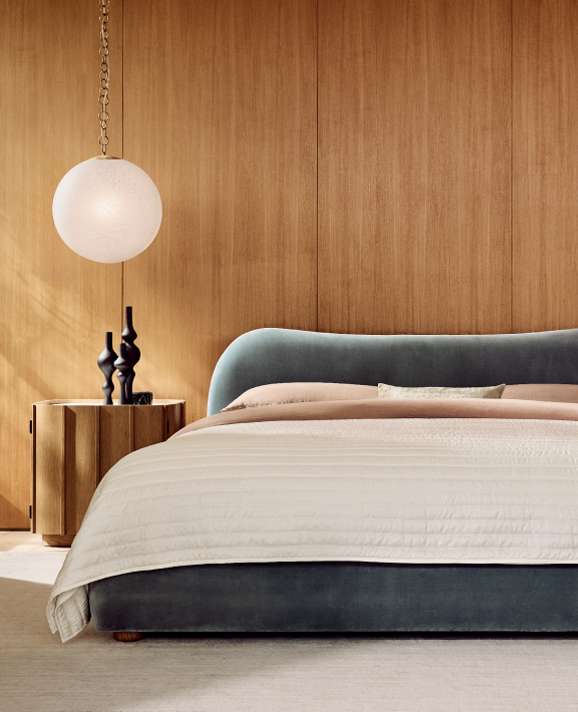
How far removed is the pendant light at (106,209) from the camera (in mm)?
3602

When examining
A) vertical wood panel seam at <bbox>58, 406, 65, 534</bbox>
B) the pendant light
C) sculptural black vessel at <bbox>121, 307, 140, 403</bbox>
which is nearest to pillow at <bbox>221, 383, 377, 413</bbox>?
sculptural black vessel at <bbox>121, 307, 140, 403</bbox>

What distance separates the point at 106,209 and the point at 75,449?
3.26 feet

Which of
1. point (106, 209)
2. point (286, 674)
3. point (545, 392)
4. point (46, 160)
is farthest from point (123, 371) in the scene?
point (286, 674)

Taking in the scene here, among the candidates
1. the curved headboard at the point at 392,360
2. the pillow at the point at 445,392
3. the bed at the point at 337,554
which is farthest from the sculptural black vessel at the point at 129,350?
the bed at the point at 337,554

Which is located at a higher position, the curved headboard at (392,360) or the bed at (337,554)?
the curved headboard at (392,360)

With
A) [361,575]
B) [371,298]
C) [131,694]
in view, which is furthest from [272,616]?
[371,298]

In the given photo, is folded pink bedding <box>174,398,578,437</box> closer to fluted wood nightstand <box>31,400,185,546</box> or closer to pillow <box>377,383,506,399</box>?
pillow <box>377,383,506,399</box>

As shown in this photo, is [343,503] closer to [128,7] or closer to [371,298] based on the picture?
[371,298]

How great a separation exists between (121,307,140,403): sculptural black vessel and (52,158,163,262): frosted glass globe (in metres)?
0.30

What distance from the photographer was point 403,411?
9.48ft

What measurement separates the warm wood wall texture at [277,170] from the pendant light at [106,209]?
1.47ft

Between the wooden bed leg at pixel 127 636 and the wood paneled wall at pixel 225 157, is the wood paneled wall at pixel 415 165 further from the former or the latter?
the wooden bed leg at pixel 127 636

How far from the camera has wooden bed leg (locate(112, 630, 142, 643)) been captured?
6.76 ft

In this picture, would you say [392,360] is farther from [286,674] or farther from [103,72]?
[286,674]
